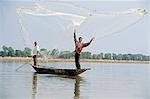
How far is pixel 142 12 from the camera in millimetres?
5688

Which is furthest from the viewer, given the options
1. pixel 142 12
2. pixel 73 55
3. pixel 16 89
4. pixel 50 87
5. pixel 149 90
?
pixel 73 55

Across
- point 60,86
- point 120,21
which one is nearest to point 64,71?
point 60,86

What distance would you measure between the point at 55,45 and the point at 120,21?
1.15 meters

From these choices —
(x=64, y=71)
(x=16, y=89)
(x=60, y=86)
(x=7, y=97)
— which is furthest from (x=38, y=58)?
(x=7, y=97)

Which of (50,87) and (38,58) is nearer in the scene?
(50,87)

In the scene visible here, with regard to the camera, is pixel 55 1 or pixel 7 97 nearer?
pixel 7 97

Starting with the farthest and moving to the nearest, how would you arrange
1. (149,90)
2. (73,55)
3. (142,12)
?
1. (73,55)
2. (149,90)
3. (142,12)

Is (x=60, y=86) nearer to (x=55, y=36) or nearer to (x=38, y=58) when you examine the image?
(x=55, y=36)

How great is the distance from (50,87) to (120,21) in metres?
1.61

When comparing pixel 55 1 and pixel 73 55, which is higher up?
pixel 55 1

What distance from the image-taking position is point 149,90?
7602 mm

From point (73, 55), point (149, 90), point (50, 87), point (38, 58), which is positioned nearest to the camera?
point (50, 87)

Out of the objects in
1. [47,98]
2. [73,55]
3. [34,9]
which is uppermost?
[34,9]

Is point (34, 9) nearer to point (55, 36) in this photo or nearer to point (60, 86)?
point (55, 36)
